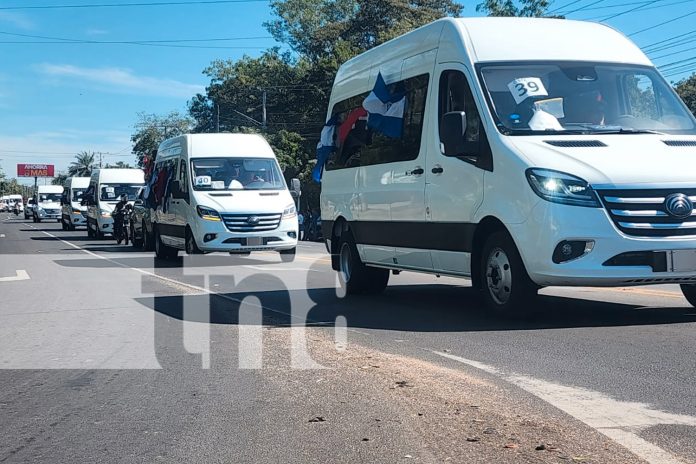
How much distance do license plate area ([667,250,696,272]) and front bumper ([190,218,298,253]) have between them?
432 inches

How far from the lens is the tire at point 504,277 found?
7832 millimetres

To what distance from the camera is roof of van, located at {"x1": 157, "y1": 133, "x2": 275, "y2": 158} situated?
18.4 m

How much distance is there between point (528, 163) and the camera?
759cm

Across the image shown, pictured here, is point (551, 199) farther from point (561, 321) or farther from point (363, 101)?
point (363, 101)

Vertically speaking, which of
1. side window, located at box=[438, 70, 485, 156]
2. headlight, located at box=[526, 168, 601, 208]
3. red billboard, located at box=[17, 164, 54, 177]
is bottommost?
headlight, located at box=[526, 168, 601, 208]

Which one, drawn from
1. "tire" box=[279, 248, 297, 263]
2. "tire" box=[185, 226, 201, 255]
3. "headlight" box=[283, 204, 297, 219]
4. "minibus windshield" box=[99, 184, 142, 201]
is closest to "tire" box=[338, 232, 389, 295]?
"headlight" box=[283, 204, 297, 219]

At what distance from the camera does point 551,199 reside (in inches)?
292

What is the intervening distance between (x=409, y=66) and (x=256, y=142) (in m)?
9.55

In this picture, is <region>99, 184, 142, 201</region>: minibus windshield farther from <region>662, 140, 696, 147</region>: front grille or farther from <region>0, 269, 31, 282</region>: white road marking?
<region>662, 140, 696, 147</region>: front grille

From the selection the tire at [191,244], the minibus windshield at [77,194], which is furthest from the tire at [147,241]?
the minibus windshield at [77,194]

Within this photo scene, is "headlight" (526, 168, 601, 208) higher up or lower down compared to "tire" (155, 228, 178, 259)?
higher up

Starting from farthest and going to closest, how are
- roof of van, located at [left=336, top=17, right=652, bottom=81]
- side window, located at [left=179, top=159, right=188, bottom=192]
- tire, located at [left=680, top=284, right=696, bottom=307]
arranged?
side window, located at [left=179, top=159, right=188, bottom=192]
roof of van, located at [left=336, top=17, right=652, bottom=81]
tire, located at [left=680, top=284, right=696, bottom=307]

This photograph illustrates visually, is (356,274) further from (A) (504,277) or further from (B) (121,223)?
(B) (121,223)

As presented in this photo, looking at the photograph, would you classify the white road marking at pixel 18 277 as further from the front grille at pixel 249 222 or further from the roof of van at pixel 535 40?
the roof of van at pixel 535 40
